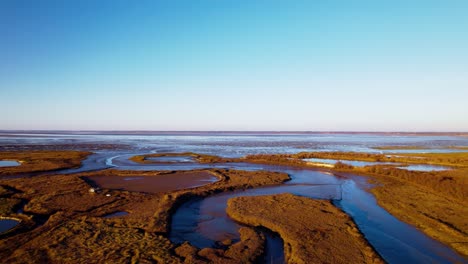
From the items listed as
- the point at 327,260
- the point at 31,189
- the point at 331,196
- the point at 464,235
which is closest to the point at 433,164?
the point at 331,196

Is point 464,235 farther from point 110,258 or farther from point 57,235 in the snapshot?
point 57,235

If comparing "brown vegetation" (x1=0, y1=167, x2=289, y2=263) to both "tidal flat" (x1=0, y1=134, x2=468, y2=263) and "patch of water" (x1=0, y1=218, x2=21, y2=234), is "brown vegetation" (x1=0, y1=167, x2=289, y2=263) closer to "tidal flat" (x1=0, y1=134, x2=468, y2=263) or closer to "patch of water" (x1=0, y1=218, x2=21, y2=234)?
"tidal flat" (x1=0, y1=134, x2=468, y2=263)

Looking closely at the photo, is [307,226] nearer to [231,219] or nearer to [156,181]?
[231,219]

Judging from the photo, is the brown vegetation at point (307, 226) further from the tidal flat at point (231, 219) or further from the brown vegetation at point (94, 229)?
the brown vegetation at point (94, 229)

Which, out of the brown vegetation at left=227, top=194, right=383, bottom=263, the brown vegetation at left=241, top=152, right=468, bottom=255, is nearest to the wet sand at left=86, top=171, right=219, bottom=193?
the brown vegetation at left=227, top=194, right=383, bottom=263

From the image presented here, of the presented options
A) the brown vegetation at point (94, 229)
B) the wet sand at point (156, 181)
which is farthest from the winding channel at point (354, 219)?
the wet sand at point (156, 181)

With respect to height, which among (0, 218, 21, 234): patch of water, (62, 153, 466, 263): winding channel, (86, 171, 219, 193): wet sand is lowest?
(62, 153, 466, 263): winding channel
